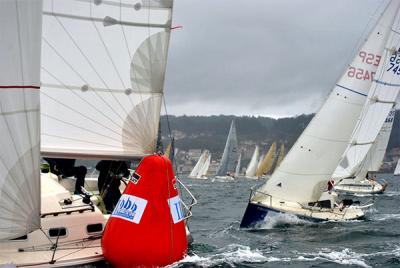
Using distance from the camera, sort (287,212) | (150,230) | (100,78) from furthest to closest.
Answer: (287,212) < (100,78) < (150,230)

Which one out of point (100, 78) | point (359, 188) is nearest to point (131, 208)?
point (100, 78)

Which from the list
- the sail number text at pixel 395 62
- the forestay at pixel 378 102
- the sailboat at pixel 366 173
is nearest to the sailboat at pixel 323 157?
the sail number text at pixel 395 62

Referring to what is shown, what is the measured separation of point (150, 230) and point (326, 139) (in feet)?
35.2

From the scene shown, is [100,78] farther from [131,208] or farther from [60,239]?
[60,239]

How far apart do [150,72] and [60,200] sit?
2541mm

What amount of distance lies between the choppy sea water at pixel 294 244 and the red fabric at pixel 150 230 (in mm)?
368

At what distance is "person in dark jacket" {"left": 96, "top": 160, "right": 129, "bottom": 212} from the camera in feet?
31.5

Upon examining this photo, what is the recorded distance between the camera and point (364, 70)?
1795cm

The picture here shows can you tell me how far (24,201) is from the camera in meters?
6.84

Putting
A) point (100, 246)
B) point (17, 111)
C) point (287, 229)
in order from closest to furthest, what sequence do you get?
point (17, 111)
point (100, 246)
point (287, 229)

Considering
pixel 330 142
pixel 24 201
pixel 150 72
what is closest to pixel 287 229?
pixel 330 142

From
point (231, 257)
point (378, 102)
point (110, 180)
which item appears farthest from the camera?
point (378, 102)

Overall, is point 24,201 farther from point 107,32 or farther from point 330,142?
point 330,142

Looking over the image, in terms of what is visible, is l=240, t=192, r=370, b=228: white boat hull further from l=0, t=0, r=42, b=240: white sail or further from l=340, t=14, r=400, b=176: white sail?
l=0, t=0, r=42, b=240: white sail
